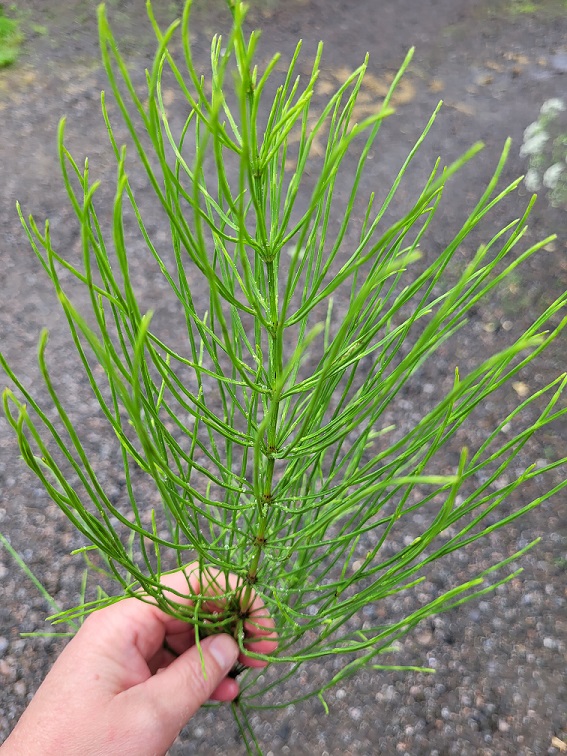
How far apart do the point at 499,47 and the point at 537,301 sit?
49.4 inches

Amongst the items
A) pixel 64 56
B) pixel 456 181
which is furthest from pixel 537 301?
pixel 64 56

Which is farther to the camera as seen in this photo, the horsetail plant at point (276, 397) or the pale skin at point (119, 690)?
the pale skin at point (119, 690)

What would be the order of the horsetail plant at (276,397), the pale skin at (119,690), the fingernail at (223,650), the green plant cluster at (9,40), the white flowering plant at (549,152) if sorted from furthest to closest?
the green plant cluster at (9,40), the white flowering plant at (549,152), the fingernail at (223,650), the pale skin at (119,690), the horsetail plant at (276,397)

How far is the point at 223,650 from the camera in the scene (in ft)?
2.52

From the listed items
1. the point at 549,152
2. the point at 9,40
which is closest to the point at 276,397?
the point at 549,152

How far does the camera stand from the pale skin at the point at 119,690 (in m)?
0.66

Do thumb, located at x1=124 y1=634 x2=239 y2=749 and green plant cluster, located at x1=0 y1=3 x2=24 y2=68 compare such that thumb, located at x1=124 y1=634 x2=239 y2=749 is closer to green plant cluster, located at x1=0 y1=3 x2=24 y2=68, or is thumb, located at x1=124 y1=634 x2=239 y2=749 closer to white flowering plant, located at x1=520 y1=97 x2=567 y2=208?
white flowering plant, located at x1=520 y1=97 x2=567 y2=208

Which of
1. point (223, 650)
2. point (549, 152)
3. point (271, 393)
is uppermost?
point (271, 393)

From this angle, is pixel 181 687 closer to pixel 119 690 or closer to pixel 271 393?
pixel 119 690

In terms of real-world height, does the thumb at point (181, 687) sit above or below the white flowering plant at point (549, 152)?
below

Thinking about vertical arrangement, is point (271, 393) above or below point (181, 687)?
above

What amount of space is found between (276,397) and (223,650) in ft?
1.42

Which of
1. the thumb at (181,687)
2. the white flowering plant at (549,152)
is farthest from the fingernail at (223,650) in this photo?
the white flowering plant at (549,152)

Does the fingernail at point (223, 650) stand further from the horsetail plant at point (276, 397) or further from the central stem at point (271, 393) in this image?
the central stem at point (271, 393)
